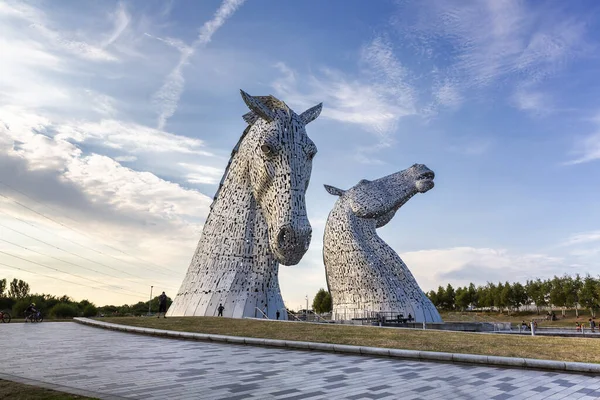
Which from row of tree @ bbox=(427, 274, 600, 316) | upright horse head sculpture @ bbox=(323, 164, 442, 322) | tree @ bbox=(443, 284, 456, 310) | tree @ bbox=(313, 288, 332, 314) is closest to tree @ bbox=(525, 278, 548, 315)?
row of tree @ bbox=(427, 274, 600, 316)

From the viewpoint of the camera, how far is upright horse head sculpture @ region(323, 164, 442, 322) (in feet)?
91.1

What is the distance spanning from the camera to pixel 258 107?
51.5ft

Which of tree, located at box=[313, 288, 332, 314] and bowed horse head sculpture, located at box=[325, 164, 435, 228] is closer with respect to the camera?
bowed horse head sculpture, located at box=[325, 164, 435, 228]

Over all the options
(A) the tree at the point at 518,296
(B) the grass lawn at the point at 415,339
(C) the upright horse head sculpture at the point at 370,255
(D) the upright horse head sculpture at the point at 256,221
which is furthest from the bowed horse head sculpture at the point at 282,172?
(A) the tree at the point at 518,296

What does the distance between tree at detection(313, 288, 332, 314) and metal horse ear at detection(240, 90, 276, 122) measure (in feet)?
195

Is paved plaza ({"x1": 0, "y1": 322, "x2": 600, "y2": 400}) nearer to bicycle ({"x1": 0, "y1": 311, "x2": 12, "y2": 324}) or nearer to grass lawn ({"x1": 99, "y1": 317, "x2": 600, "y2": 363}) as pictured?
grass lawn ({"x1": 99, "y1": 317, "x2": 600, "y2": 363})

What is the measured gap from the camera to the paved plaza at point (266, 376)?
584 cm

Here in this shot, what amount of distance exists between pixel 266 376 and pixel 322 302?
6858cm

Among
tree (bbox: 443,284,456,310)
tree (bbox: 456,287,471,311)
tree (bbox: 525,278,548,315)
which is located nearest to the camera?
tree (bbox: 525,278,548,315)

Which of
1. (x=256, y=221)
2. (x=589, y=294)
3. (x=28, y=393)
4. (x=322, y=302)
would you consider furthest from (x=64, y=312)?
(x=589, y=294)

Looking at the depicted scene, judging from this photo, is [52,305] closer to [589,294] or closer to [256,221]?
[256,221]

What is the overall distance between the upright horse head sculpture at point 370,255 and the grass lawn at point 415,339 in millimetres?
14770

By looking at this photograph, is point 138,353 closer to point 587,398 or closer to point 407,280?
point 587,398

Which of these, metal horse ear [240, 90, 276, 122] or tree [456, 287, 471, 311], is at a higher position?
metal horse ear [240, 90, 276, 122]
